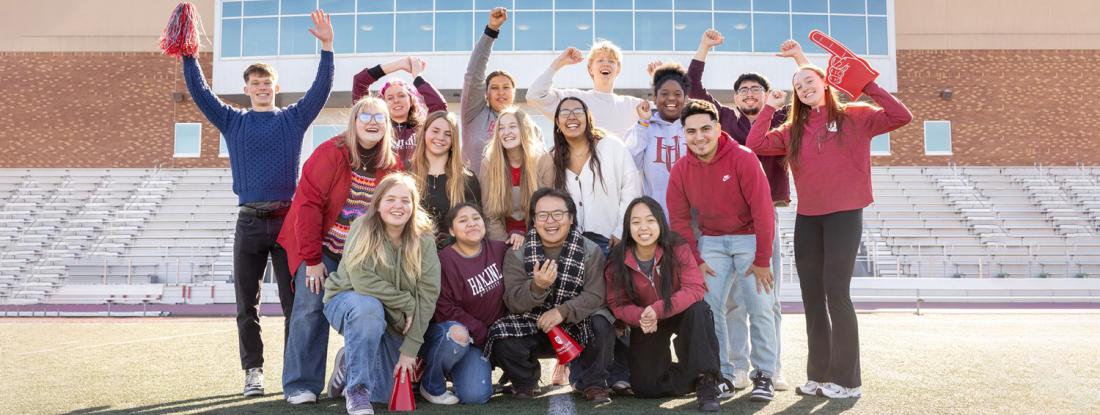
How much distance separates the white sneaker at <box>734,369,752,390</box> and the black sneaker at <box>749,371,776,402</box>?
0.34 metres

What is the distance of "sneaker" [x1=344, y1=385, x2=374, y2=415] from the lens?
389 centimetres

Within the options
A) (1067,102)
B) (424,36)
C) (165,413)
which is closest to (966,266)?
(1067,102)

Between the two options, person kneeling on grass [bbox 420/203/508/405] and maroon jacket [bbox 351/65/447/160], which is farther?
maroon jacket [bbox 351/65/447/160]

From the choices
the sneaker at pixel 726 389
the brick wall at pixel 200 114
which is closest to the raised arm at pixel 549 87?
the sneaker at pixel 726 389

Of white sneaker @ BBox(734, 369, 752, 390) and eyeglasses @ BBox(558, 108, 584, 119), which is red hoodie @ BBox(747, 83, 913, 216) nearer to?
white sneaker @ BBox(734, 369, 752, 390)

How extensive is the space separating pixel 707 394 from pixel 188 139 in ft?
85.7

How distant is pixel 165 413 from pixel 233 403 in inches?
14.1

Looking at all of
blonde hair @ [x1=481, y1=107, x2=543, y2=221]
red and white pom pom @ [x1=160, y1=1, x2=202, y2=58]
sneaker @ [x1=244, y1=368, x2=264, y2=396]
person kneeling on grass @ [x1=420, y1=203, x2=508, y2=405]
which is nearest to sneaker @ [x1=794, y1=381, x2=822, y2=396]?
person kneeling on grass @ [x1=420, y1=203, x2=508, y2=405]

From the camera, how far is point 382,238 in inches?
166

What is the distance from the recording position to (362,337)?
4.04m

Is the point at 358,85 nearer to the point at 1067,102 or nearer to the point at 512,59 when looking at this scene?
the point at 512,59

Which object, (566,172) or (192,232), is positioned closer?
(566,172)

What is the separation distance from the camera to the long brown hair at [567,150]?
4840 mm

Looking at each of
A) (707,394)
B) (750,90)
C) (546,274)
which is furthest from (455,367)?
(750,90)
